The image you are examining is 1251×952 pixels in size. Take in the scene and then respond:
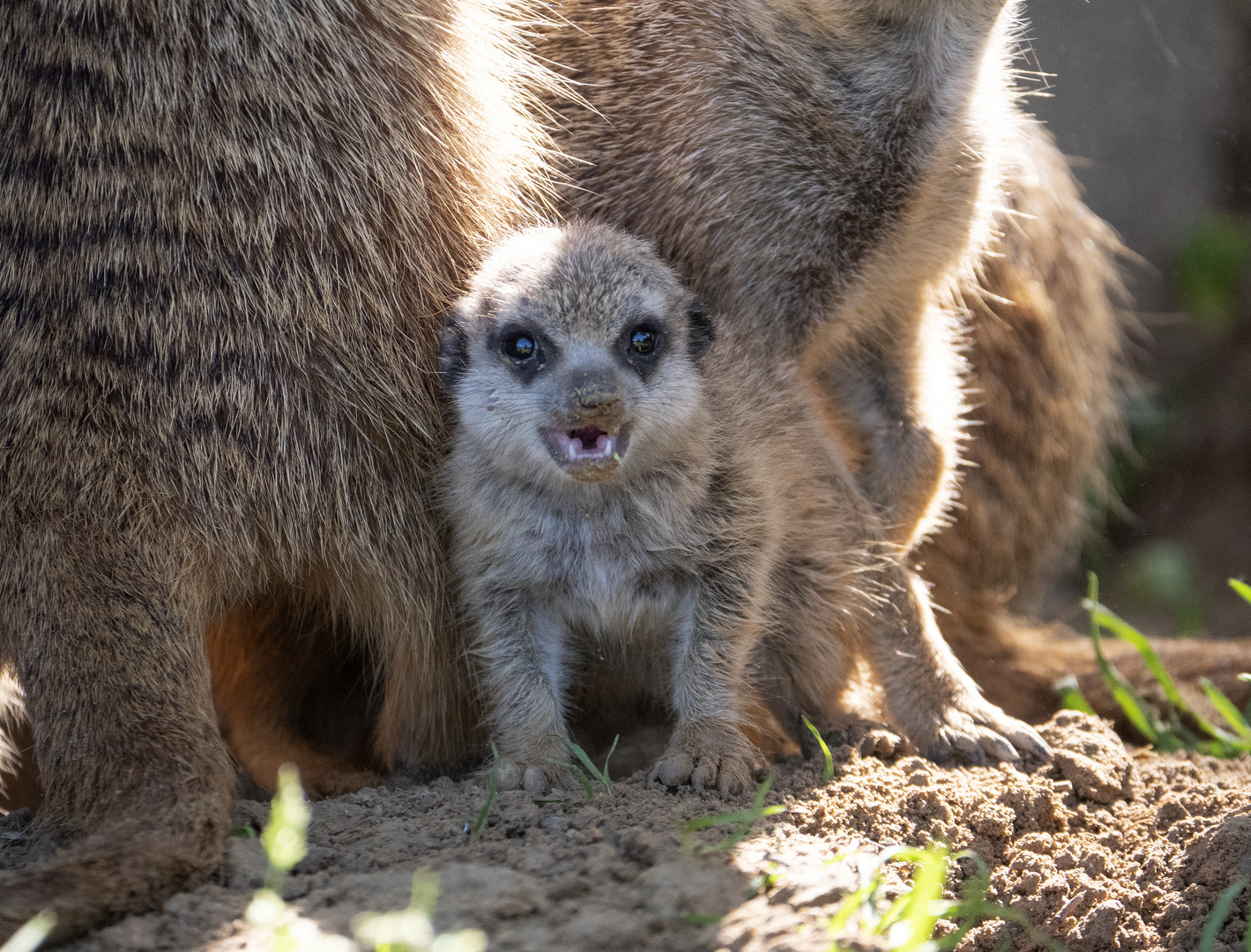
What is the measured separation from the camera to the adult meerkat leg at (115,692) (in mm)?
1851

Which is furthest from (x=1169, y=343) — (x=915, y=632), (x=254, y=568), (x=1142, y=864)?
(x=254, y=568)

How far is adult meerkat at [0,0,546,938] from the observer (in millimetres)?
1972

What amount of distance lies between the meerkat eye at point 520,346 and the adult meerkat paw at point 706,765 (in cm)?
73

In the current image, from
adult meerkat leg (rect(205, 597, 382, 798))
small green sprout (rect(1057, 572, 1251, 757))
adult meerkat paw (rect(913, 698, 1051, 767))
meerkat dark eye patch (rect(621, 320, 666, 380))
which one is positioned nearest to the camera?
meerkat dark eye patch (rect(621, 320, 666, 380))

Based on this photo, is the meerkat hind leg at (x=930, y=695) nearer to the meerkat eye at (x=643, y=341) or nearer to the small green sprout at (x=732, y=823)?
the small green sprout at (x=732, y=823)

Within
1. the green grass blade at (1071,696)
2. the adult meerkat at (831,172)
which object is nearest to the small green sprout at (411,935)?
the adult meerkat at (831,172)

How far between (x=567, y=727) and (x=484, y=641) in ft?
0.98

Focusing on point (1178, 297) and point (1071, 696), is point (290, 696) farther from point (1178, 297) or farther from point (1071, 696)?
point (1178, 297)

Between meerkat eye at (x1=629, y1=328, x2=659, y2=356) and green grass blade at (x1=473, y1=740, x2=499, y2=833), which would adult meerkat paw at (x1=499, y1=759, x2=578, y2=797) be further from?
meerkat eye at (x1=629, y1=328, x2=659, y2=356)

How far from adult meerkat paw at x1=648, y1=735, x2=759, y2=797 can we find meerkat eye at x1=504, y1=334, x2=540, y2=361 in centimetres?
73

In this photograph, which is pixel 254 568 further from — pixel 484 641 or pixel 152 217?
pixel 152 217

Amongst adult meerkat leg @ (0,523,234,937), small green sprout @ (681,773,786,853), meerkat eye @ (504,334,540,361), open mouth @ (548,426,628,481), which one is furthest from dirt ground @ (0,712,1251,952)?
meerkat eye @ (504,334,540,361)

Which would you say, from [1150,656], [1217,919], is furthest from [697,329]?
[1150,656]

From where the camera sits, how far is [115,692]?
196 centimetres
